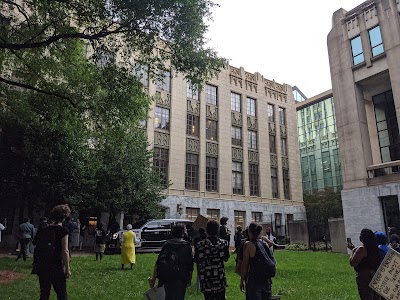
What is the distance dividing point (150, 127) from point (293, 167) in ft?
61.2

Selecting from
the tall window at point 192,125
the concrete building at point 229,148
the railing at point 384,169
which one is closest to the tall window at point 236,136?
the concrete building at point 229,148

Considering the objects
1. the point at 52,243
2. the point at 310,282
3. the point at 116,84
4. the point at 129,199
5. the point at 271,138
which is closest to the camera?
the point at 52,243

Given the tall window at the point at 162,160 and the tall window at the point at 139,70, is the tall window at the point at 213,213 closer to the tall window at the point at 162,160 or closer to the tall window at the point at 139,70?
the tall window at the point at 162,160

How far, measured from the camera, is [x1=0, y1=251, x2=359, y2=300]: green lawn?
28.1 feet

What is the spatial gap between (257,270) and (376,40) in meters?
21.9

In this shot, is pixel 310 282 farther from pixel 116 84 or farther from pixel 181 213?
pixel 181 213

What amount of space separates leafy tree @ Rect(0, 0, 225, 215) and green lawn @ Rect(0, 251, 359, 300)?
6.25 m

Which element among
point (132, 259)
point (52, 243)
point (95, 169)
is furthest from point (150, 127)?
point (52, 243)

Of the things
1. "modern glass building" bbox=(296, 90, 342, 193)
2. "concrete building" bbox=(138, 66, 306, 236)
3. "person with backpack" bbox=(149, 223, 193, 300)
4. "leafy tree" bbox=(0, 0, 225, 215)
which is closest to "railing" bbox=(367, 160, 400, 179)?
"leafy tree" bbox=(0, 0, 225, 215)

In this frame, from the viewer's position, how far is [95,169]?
19156 millimetres

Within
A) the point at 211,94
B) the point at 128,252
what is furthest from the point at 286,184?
the point at 128,252

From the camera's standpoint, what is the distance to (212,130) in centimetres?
3294

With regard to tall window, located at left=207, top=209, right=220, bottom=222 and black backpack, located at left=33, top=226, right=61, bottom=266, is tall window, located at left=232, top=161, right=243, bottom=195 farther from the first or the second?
black backpack, located at left=33, top=226, right=61, bottom=266

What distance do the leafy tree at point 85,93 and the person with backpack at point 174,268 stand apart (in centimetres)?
914
